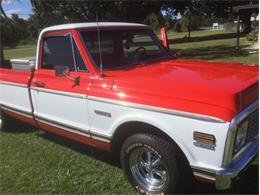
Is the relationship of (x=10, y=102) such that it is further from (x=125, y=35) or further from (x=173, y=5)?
(x=173, y=5)

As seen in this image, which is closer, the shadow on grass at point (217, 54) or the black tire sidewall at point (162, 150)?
the black tire sidewall at point (162, 150)

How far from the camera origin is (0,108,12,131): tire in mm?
6159

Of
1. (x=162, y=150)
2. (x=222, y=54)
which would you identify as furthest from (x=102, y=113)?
(x=222, y=54)

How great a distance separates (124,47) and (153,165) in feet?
5.91

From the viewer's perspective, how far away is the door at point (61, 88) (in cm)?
411

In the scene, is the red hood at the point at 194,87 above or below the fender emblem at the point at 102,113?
above

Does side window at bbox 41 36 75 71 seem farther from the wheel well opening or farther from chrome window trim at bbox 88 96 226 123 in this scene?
the wheel well opening

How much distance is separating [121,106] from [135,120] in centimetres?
24

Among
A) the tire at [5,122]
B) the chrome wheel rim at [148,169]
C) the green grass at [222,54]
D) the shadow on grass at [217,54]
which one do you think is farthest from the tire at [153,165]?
the shadow on grass at [217,54]

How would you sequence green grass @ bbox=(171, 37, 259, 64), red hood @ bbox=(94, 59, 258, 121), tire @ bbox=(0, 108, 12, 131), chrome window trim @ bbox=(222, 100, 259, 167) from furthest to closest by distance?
green grass @ bbox=(171, 37, 259, 64), tire @ bbox=(0, 108, 12, 131), red hood @ bbox=(94, 59, 258, 121), chrome window trim @ bbox=(222, 100, 259, 167)

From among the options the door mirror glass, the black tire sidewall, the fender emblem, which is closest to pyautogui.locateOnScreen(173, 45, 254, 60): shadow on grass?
the door mirror glass

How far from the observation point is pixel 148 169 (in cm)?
372

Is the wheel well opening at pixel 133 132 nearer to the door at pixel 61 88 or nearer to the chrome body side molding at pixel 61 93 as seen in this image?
the door at pixel 61 88

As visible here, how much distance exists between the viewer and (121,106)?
3.58 m
